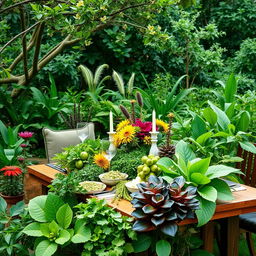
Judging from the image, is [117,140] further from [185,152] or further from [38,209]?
[38,209]

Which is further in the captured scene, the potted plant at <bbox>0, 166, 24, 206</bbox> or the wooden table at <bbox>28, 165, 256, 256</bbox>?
the potted plant at <bbox>0, 166, 24, 206</bbox>

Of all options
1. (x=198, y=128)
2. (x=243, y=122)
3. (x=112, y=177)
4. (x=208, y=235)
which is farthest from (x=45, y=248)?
(x=243, y=122)

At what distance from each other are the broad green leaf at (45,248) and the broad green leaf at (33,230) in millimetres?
67

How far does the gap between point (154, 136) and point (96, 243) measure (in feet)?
3.10

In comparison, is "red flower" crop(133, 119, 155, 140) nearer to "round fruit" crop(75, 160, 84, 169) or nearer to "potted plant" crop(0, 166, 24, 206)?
"round fruit" crop(75, 160, 84, 169)

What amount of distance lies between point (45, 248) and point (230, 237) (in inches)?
46.8

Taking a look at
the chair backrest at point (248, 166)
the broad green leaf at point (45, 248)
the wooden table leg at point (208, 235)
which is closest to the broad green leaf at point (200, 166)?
the wooden table leg at point (208, 235)

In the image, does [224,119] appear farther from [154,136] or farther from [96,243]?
[96,243]

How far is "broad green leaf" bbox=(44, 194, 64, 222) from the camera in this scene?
2.67 m

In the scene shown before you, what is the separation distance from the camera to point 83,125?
398 cm

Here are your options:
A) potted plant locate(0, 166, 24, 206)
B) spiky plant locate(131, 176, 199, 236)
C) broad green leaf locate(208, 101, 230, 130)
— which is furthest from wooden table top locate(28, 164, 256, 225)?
potted plant locate(0, 166, 24, 206)

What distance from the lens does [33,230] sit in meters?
2.57

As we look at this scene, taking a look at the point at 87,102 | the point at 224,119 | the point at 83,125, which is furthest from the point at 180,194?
the point at 87,102

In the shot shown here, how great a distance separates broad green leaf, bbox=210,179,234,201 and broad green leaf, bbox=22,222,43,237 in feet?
3.40
